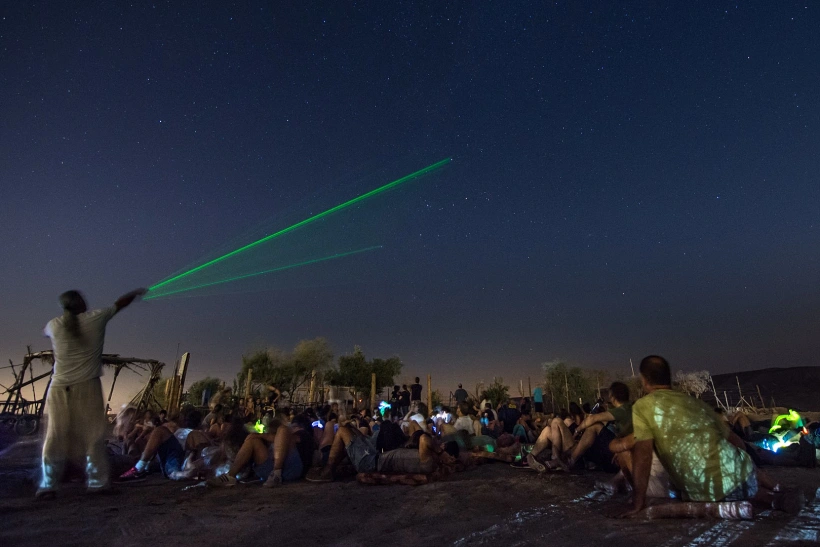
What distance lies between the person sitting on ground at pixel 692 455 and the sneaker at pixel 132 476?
619 cm

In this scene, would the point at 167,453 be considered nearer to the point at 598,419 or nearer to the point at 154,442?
the point at 154,442

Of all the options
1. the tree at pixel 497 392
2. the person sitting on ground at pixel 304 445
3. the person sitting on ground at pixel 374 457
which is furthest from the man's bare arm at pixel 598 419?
the tree at pixel 497 392

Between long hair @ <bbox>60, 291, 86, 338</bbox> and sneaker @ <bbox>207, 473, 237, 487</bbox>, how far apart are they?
88.9 inches

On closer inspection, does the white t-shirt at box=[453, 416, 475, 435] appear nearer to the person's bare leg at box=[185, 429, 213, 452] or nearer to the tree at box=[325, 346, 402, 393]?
the person's bare leg at box=[185, 429, 213, 452]

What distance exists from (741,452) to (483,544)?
6.79 ft

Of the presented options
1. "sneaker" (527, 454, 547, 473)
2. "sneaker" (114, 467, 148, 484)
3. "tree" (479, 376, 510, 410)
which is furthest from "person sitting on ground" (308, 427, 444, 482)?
"tree" (479, 376, 510, 410)

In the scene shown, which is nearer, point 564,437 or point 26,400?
point 564,437

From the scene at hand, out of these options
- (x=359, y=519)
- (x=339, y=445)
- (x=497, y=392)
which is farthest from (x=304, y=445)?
(x=497, y=392)

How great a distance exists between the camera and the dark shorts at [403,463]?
6.29 m

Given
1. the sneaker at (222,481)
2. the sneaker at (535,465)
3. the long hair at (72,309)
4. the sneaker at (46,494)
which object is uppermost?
the long hair at (72,309)

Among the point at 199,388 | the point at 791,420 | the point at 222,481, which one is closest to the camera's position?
the point at 222,481

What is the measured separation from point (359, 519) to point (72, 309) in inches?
149

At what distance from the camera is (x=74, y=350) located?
502 cm

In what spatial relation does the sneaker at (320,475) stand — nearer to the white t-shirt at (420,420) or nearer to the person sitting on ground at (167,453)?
the person sitting on ground at (167,453)
